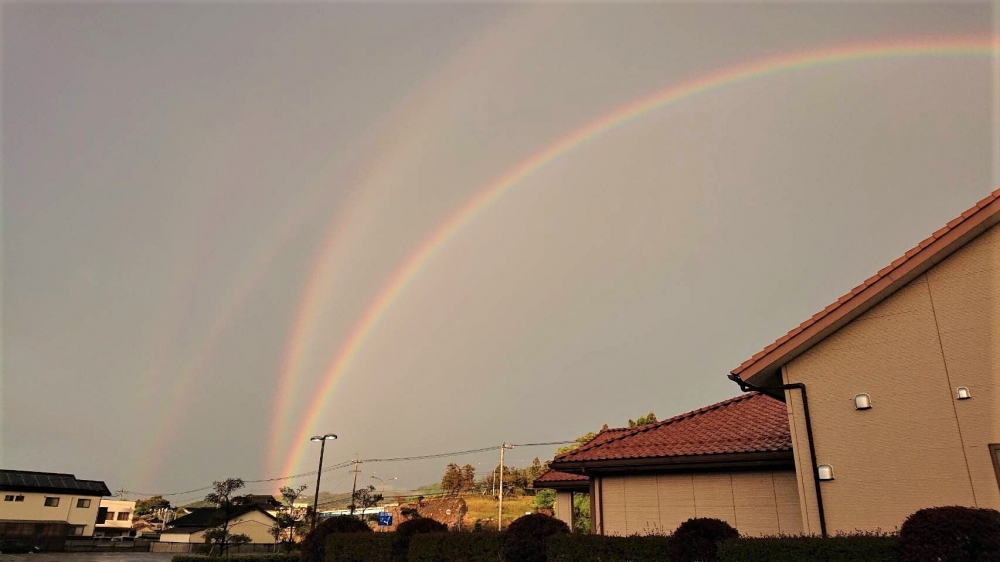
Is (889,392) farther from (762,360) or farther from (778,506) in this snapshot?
(778,506)

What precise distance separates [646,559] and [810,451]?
426 centimetres

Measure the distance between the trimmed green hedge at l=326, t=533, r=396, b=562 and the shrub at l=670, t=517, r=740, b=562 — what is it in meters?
8.06

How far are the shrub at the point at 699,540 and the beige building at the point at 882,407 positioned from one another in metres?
3.22

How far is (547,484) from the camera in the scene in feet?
77.3

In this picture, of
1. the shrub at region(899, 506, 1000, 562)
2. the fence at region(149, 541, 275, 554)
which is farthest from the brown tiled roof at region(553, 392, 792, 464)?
the fence at region(149, 541, 275, 554)

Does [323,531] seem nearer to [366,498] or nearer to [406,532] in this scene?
[406,532]

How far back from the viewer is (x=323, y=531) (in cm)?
1762

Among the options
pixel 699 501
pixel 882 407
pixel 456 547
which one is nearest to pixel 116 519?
pixel 456 547

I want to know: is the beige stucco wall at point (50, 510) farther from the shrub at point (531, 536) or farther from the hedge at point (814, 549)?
→ the hedge at point (814, 549)

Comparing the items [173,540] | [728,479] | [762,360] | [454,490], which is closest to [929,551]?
[762,360]

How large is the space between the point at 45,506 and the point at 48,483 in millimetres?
2448

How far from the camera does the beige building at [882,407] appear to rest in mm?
10148

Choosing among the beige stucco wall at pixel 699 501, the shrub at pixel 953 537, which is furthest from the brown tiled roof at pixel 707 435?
the shrub at pixel 953 537

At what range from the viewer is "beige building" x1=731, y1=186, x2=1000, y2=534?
397 inches
